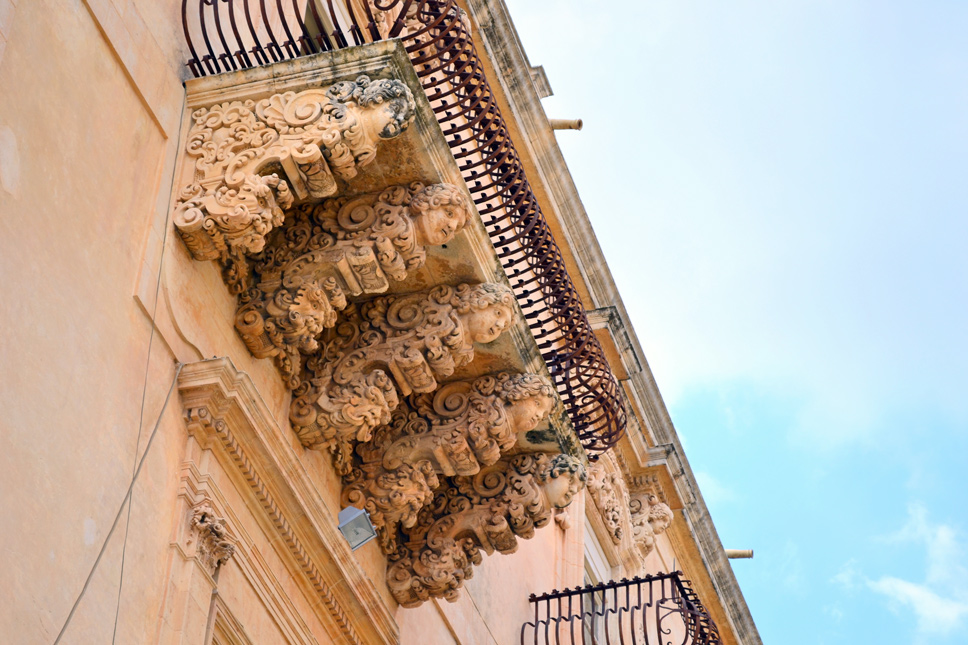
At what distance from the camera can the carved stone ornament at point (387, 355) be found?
26.9 ft

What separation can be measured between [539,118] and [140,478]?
30.4 ft

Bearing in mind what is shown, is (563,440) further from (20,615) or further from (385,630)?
(20,615)

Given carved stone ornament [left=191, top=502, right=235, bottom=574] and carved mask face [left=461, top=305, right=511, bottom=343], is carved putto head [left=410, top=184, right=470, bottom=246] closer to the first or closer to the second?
carved mask face [left=461, top=305, right=511, bottom=343]

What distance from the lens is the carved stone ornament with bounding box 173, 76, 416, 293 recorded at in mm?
7180

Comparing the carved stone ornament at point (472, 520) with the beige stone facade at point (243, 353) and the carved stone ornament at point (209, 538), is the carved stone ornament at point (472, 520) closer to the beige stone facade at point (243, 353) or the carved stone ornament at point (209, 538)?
the beige stone facade at point (243, 353)

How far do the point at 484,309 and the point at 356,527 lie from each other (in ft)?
4.63

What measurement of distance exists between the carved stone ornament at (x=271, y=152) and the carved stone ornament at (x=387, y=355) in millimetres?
1053

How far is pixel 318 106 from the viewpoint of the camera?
7.40 metres

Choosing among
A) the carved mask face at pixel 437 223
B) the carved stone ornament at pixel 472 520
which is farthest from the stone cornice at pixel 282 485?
the carved mask face at pixel 437 223

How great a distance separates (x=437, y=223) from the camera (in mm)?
7855

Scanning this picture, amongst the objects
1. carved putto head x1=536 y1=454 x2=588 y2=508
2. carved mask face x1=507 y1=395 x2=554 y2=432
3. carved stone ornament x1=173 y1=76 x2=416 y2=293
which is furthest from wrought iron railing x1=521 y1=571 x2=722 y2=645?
carved stone ornament x1=173 y1=76 x2=416 y2=293

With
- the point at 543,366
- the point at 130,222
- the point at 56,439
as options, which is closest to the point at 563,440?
the point at 543,366

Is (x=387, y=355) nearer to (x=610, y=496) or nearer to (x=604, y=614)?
(x=604, y=614)

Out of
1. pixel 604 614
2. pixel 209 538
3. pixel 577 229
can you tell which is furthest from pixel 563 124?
pixel 209 538
